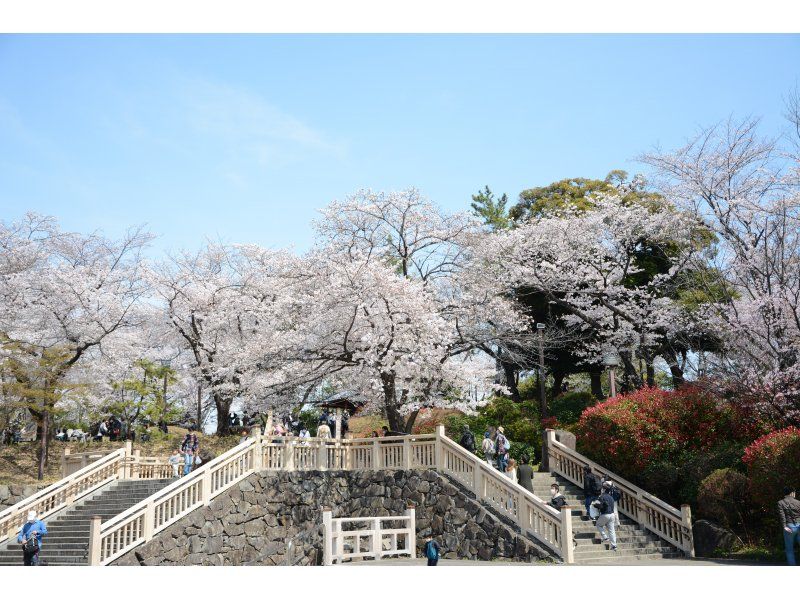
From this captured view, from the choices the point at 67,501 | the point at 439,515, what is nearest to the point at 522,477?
the point at 439,515

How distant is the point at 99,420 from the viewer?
3158cm

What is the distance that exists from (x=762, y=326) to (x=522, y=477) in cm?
653

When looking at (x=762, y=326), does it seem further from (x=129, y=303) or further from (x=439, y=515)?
(x=129, y=303)

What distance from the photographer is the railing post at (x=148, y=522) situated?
1603 cm

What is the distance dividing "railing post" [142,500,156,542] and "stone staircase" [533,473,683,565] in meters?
9.08

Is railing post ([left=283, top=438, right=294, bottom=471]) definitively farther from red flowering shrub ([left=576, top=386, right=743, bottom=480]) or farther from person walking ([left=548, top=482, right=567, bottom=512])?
red flowering shrub ([left=576, top=386, right=743, bottom=480])

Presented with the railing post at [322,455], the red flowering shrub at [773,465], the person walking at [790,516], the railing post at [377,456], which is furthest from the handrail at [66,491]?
the person walking at [790,516]

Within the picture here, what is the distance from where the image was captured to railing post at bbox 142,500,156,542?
631 inches

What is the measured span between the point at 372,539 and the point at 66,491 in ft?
29.7

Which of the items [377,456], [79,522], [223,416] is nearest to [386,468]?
[377,456]

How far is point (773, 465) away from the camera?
47.2ft

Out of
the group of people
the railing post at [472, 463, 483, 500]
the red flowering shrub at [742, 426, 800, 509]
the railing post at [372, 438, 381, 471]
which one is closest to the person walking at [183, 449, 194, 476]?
the group of people

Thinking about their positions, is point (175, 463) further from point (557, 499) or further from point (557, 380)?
point (557, 380)

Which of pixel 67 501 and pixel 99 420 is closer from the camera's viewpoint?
pixel 67 501
